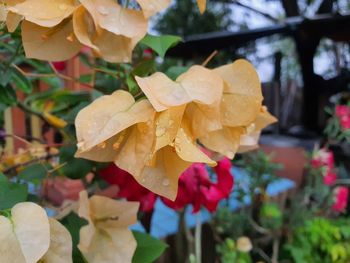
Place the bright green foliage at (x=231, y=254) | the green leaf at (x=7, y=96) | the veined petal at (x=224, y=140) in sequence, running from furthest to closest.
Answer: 1. the bright green foliage at (x=231, y=254)
2. the green leaf at (x=7, y=96)
3. the veined petal at (x=224, y=140)

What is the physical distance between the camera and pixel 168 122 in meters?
0.31

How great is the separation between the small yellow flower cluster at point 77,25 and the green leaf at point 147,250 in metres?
0.24

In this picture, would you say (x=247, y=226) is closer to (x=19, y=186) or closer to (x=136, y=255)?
(x=136, y=255)

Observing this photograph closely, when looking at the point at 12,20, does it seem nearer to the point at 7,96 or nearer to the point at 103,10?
the point at 103,10

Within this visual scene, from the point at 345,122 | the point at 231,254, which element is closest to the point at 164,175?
the point at 231,254

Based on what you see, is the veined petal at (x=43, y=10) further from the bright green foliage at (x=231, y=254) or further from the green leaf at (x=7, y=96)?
the bright green foliage at (x=231, y=254)

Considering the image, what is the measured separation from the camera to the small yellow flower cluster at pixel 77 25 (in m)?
0.32

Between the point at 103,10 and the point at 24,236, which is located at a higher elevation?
the point at 103,10

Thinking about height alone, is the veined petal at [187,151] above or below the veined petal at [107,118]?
below

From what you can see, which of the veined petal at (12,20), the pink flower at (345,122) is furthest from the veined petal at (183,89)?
the pink flower at (345,122)

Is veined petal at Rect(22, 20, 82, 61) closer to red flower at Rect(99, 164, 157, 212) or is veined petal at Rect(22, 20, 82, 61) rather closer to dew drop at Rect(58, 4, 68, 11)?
dew drop at Rect(58, 4, 68, 11)

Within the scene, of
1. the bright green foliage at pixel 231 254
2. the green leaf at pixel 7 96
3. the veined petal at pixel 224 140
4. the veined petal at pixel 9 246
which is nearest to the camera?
the veined petal at pixel 9 246

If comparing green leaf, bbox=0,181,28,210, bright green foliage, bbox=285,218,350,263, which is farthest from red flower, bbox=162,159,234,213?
bright green foliage, bbox=285,218,350,263

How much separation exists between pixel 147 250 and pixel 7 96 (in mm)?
314
